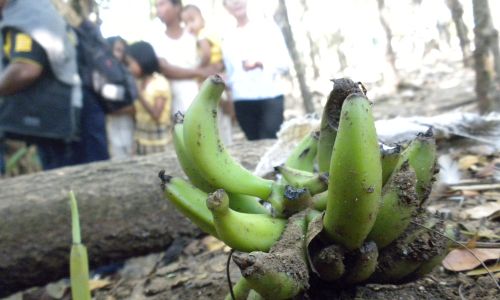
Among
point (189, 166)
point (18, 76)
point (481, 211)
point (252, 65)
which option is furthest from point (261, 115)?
point (189, 166)

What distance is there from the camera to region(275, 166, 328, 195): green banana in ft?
4.99

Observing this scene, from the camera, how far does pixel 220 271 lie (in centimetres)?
247

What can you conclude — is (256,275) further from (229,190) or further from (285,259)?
(229,190)

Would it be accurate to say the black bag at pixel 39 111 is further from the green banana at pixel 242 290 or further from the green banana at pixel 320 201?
the green banana at pixel 320 201

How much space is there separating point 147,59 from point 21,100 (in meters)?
1.42

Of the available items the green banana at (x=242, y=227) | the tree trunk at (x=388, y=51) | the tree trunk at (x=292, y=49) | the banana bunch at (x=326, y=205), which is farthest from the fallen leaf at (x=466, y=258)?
the tree trunk at (x=388, y=51)

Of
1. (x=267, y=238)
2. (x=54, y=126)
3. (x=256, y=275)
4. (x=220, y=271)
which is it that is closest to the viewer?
(x=256, y=275)

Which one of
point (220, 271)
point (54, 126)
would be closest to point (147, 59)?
point (54, 126)

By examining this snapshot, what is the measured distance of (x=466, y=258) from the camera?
1838 millimetres

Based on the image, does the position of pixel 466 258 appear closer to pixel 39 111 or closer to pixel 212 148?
pixel 212 148

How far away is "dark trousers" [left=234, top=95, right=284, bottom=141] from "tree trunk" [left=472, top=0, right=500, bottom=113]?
1.68 meters

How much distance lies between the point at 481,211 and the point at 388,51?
10573 millimetres

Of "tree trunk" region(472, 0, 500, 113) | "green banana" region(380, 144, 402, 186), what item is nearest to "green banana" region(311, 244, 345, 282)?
"green banana" region(380, 144, 402, 186)

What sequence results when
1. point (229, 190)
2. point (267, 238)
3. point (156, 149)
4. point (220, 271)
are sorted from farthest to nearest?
point (156, 149) < point (220, 271) < point (229, 190) < point (267, 238)
